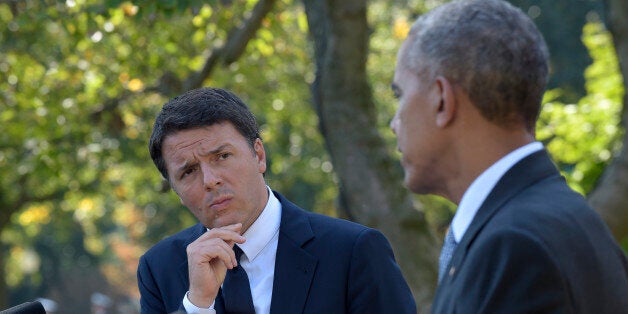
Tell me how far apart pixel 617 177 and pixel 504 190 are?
4.96 m

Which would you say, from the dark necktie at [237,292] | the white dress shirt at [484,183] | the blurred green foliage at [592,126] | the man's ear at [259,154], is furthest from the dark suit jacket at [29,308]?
the blurred green foliage at [592,126]

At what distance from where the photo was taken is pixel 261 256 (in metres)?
3.41

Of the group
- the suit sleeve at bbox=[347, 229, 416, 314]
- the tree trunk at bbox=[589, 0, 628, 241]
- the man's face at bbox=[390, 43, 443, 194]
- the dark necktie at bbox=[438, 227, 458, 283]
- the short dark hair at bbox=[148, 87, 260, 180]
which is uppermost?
the man's face at bbox=[390, 43, 443, 194]

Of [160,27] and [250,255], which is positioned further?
[160,27]

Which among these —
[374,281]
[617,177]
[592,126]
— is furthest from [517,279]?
[592,126]

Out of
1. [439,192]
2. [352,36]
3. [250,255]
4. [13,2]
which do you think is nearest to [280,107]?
[13,2]

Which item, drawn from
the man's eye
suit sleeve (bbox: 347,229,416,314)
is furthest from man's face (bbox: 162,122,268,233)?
suit sleeve (bbox: 347,229,416,314)

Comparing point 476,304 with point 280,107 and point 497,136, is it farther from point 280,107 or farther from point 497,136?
point 280,107

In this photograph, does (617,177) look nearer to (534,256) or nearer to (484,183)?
(484,183)

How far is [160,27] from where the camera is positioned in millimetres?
11297

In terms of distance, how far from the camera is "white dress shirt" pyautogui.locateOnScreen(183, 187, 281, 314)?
3338 mm

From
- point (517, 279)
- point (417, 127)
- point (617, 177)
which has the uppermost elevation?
point (417, 127)

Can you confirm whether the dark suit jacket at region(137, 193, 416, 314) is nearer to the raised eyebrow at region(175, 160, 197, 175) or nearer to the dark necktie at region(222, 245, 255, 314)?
the dark necktie at region(222, 245, 255, 314)

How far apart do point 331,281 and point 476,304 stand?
153 centimetres
